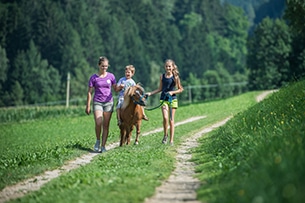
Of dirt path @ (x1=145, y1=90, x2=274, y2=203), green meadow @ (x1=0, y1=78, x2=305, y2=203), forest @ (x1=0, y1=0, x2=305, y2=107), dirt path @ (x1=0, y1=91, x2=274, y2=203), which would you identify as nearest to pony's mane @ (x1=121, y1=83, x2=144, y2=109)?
green meadow @ (x1=0, y1=78, x2=305, y2=203)

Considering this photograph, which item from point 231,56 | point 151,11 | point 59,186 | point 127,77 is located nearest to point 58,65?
point 151,11

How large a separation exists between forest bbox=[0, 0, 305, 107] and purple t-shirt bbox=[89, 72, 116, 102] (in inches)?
2303

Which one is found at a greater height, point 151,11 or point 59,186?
point 151,11

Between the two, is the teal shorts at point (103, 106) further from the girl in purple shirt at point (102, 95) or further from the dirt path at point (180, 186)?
the dirt path at point (180, 186)

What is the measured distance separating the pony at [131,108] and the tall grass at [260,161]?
7.59 feet

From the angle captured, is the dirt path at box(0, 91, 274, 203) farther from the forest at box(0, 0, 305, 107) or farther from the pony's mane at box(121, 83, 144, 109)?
the forest at box(0, 0, 305, 107)

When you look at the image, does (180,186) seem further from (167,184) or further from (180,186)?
(167,184)

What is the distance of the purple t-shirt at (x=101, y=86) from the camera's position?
1811cm

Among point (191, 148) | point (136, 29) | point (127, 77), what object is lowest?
point (191, 148)

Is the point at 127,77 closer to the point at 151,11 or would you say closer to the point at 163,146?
the point at 163,146

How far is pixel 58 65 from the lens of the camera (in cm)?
12281

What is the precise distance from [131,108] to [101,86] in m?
1.13

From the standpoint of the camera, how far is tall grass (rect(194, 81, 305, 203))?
27.1ft

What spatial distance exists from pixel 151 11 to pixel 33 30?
140 feet
